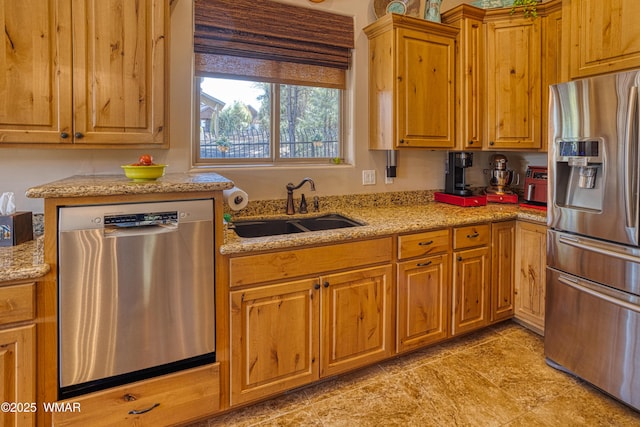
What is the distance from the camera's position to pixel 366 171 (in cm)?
282

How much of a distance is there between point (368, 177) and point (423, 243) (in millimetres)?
773

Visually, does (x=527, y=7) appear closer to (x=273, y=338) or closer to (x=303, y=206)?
(x=303, y=206)

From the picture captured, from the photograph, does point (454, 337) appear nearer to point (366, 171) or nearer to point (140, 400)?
point (366, 171)

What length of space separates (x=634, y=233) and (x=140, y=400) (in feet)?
7.89

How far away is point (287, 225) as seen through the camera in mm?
2398

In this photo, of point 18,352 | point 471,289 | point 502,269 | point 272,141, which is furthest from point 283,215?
point 502,269

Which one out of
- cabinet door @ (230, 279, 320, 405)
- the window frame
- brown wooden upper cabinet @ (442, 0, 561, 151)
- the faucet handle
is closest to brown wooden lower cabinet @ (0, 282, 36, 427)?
cabinet door @ (230, 279, 320, 405)

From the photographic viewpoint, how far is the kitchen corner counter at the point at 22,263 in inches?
54.2

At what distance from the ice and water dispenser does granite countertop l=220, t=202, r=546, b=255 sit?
1.35 feet

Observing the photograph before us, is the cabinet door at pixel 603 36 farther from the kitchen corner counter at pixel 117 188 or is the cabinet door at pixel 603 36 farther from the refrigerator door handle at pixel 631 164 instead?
the kitchen corner counter at pixel 117 188

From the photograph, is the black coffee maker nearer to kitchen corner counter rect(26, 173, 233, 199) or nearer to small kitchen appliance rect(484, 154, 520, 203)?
small kitchen appliance rect(484, 154, 520, 203)

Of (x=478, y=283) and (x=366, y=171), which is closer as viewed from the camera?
(x=478, y=283)

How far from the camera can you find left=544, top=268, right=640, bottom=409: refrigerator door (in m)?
1.83

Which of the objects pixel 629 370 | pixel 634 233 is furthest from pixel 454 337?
pixel 634 233
